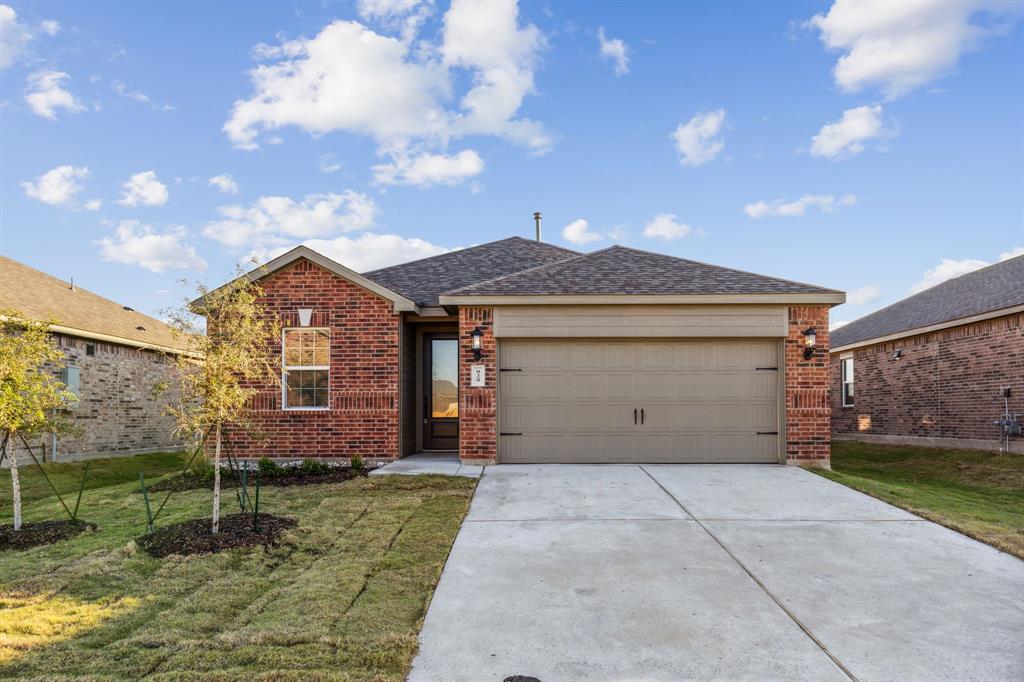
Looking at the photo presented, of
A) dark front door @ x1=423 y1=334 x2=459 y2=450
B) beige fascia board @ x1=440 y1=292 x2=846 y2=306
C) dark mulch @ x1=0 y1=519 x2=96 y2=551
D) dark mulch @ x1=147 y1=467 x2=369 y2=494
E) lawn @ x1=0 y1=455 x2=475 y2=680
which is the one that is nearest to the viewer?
lawn @ x1=0 y1=455 x2=475 y2=680

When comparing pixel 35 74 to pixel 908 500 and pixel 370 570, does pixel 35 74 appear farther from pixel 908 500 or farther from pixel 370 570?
pixel 908 500

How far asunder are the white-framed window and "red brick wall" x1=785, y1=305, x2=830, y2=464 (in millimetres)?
8252

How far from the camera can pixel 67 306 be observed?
48.4 feet

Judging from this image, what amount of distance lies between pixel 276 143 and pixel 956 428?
1913 centimetres

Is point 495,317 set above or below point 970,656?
above

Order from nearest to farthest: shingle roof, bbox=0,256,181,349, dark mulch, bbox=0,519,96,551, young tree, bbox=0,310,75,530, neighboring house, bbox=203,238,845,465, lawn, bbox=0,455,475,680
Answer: lawn, bbox=0,455,475,680, dark mulch, bbox=0,519,96,551, young tree, bbox=0,310,75,530, neighboring house, bbox=203,238,845,465, shingle roof, bbox=0,256,181,349

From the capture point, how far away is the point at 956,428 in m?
15.5

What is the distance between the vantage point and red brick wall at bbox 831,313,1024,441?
13.9 m

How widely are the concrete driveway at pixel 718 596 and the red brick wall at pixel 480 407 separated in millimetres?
2992

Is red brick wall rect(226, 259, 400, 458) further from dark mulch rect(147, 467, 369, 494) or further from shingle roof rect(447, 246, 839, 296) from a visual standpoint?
shingle roof rect(447, 246, 839, 296)

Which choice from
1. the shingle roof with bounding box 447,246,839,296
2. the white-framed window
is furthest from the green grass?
the white-framed window

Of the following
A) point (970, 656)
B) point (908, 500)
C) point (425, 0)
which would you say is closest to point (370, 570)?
point (970, 656)

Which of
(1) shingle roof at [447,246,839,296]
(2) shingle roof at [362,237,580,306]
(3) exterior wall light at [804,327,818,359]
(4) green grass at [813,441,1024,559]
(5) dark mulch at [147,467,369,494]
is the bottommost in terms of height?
(4) green grass at [813,441,1024,559]

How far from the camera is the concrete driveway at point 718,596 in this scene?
347 centimetres
